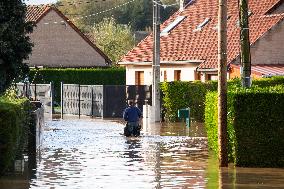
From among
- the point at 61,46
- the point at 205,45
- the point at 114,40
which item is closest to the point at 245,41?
the point at 205,45

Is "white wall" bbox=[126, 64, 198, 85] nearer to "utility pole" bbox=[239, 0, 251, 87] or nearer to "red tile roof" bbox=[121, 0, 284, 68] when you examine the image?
"red tile roof" bbox=[121, 0, 284, 68]

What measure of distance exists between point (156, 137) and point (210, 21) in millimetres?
28512

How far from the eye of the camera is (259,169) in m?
26.2

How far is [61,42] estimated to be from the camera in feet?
291

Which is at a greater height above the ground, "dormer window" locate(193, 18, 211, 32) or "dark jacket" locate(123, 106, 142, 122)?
"dormer window" locate(193, 18, 211, 32)

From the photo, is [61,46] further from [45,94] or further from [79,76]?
[45,94]

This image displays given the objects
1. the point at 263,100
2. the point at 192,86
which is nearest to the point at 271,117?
the point at 263,100

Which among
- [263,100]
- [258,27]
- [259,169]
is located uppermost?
[258,27]

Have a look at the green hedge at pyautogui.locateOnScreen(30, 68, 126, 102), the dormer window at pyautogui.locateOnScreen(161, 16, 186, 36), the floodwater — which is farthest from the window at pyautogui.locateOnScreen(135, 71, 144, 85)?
the floodwater

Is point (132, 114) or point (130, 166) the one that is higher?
point (132, 114)

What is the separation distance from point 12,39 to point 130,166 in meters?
4.58

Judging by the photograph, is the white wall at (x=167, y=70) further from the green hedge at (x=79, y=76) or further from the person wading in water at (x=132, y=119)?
the person wading in water at (x=132, y=119)

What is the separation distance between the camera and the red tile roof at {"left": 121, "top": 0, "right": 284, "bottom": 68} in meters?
61.0

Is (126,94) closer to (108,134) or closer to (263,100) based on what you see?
(108,134)
